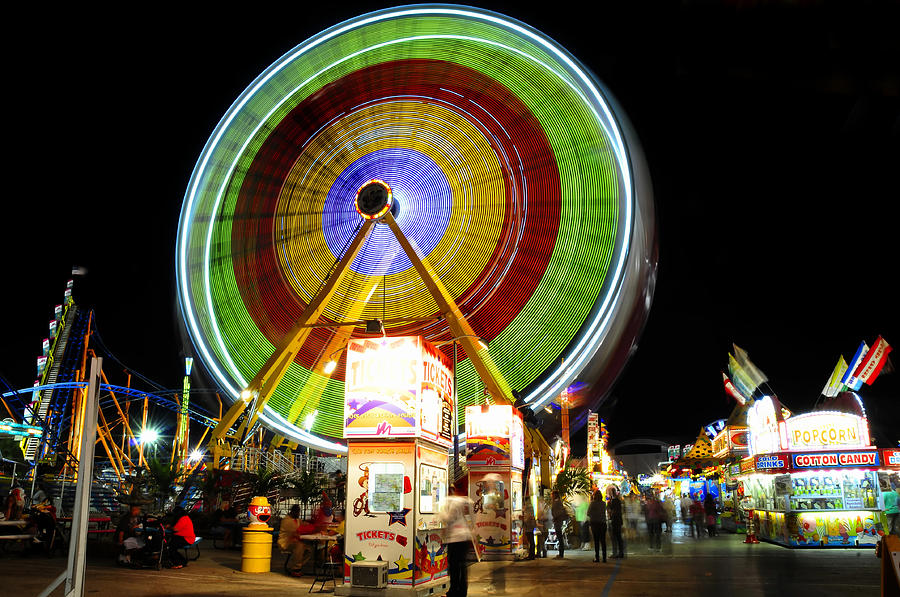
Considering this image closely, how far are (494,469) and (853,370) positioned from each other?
13846 millimetres

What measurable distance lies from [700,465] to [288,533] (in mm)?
33909

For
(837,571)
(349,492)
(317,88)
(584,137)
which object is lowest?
(837,571)

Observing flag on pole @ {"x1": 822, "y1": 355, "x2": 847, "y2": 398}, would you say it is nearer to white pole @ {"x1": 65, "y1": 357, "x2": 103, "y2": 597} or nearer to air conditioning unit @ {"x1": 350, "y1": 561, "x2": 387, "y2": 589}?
air conditioning unit @ {"x1": 350, "y1": 561, "x2": 387, "y2": 589}

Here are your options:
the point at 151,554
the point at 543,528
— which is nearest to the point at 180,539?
the point at 151,554

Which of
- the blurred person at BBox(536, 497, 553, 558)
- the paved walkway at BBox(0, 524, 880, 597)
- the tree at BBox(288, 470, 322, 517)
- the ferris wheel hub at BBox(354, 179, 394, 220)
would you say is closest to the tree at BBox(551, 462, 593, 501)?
the blurred person at BBox(536, 497, 553, 558)

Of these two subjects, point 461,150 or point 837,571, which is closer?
point 837,571

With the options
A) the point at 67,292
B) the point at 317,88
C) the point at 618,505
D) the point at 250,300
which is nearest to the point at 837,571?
the point at 618,505

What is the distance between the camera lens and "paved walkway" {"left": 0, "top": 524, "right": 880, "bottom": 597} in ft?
31.9

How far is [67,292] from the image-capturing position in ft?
137

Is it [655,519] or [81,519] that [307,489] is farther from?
[81,519]

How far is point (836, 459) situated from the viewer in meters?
19.0

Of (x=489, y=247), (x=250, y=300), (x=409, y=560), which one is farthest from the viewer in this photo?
(x=250, y=300)

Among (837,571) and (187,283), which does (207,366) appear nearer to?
(187,283)

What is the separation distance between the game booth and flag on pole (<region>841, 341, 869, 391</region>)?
273 cm
